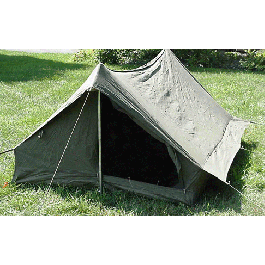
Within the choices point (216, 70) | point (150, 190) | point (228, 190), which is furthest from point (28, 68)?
point (228, 190)

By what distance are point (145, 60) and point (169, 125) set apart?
304 inches

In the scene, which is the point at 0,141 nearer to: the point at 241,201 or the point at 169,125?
the point at 169,125

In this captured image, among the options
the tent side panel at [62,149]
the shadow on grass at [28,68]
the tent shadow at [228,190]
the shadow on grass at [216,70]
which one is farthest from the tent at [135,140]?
the shadow on grass at [216,70]

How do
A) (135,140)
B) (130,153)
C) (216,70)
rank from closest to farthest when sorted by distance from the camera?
(130,153) → (135,140) → (216,70)

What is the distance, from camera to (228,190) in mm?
3613

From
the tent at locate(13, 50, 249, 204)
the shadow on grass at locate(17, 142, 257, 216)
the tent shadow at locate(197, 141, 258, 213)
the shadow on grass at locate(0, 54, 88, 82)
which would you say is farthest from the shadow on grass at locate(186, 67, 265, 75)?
the shadow on grass at locate(17, 142, 257, 216)

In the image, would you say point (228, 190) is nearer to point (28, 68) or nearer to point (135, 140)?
point (135, 140)

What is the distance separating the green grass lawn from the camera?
3295 mm

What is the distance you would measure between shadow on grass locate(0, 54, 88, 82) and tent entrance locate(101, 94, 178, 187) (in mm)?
5089

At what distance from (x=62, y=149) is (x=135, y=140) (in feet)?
3.54

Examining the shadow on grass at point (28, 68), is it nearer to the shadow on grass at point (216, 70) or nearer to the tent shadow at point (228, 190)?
the shadow on grass at point (216, 70)

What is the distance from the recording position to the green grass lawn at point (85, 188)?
3295 millimetres

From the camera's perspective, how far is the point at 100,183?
355 centimetres

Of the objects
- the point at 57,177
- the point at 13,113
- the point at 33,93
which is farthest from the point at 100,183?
the point at 33,93
